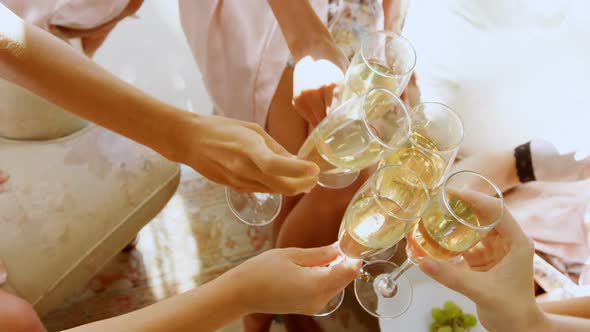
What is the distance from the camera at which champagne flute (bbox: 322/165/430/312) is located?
2.95 ft

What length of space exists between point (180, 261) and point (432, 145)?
3.44ft

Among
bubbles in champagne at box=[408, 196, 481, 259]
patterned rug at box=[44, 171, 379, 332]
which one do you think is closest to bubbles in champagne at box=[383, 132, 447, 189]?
bubbles in champagne at box=[408, 196, 481, 259]

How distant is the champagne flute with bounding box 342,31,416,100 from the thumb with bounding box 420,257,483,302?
396 mm

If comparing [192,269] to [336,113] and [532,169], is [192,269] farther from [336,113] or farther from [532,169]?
[532,169]

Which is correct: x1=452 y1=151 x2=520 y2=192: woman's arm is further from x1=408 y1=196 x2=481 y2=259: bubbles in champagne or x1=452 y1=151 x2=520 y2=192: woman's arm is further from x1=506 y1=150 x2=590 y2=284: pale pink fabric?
x1=408 y1=196 x2=481 y2=259: bubbles in champagne

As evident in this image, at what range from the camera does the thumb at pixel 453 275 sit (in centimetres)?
85

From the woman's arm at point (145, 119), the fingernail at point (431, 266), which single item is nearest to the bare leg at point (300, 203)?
the woman's arm at point (145, 119)

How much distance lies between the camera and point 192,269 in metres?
1.70

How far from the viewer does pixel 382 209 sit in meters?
0.89

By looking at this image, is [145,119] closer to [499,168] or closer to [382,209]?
[382,209]

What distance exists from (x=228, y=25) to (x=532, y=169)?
0.98 metres

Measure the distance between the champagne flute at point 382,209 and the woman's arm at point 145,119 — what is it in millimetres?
111

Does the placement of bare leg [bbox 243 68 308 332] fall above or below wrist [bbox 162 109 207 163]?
below

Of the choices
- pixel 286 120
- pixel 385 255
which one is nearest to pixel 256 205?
pixel 286 120
